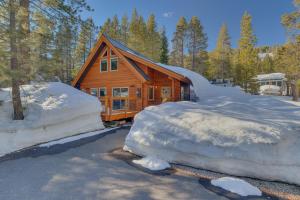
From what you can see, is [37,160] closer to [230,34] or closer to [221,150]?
[221,150]

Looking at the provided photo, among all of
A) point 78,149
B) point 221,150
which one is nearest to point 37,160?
point 78,149

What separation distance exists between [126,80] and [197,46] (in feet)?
71.5

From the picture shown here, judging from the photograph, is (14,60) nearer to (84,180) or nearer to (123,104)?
(84,180)

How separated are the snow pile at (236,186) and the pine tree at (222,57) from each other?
98.8 feet

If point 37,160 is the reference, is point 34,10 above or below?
above

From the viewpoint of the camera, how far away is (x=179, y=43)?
3412 cm

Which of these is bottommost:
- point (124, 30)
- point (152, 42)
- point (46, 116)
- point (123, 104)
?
point (46, 116)

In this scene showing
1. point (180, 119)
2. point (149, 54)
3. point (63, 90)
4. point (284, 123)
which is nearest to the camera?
point (284, 123)

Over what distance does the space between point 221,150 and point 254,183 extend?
1.00m

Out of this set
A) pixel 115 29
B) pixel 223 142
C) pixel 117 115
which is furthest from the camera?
pixel 115 29

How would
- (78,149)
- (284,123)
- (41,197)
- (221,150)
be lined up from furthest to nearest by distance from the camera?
(78,149), (284,123), (221,150), (41,197)

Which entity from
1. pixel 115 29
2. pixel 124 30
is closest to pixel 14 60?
pixel 115 29

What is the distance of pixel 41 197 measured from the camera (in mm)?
3969

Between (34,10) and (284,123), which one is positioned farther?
(34,10)
